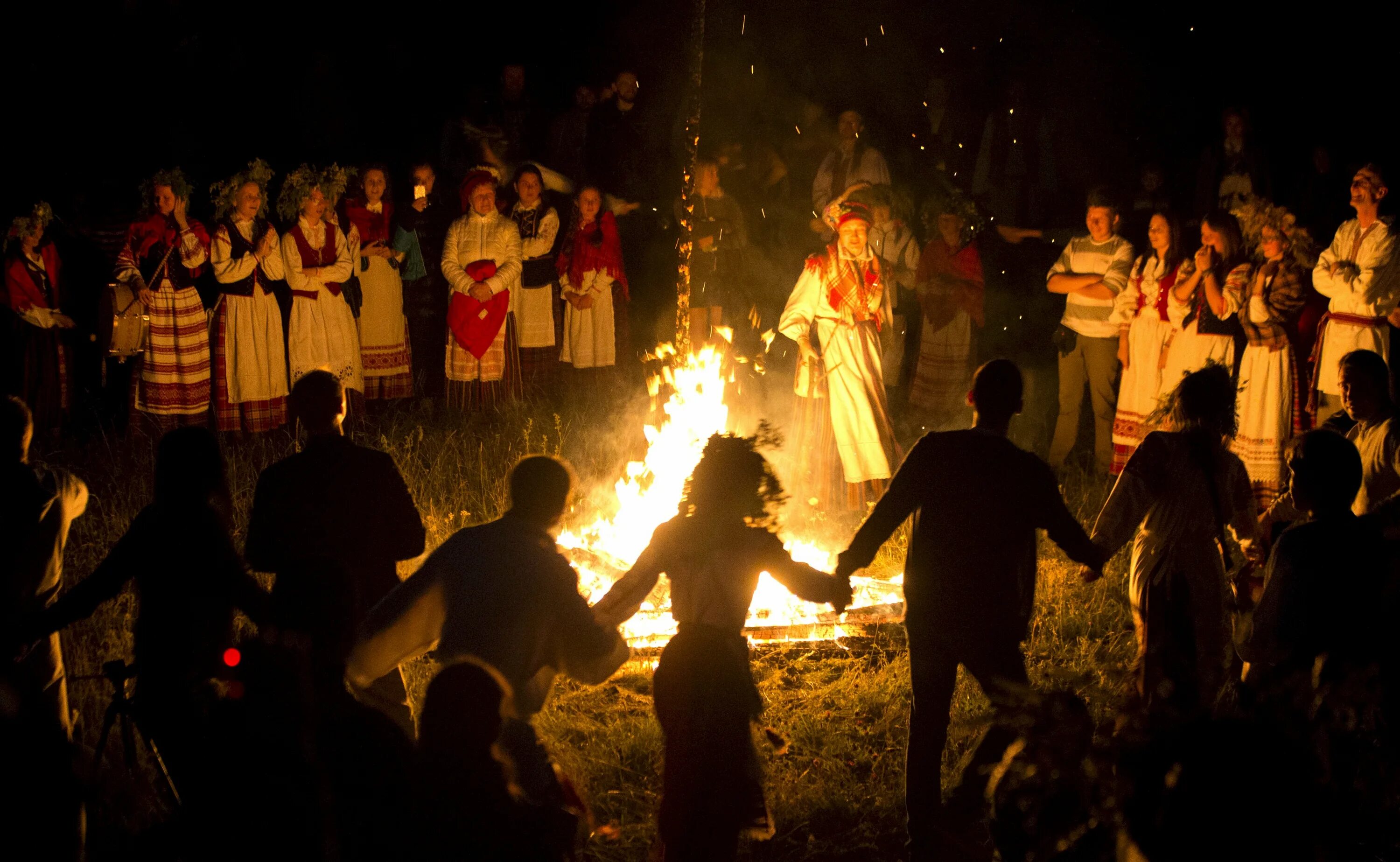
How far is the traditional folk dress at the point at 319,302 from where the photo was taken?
9.97m

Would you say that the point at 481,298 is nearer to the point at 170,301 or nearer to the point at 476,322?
the point at 476,322

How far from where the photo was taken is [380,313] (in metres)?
10.9

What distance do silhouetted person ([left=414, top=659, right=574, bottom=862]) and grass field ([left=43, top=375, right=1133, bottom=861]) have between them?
101cm

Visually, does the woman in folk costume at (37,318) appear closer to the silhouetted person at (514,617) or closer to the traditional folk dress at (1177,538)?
the silhouetted person at (514,617)

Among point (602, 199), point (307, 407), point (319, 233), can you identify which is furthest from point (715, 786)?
point (602, 199)

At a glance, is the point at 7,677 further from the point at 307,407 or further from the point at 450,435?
the point at 450,435

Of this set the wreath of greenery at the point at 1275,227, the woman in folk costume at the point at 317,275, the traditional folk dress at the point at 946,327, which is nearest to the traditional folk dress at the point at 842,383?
the traditional folk dress at the point at 946,327

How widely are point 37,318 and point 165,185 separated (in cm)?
147

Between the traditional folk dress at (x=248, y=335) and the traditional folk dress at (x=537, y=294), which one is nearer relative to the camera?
the traditional folk dress at (x=248, y=335)

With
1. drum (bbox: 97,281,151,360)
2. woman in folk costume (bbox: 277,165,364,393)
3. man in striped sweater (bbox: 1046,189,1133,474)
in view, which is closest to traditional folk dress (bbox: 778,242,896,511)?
man in striped sweater (bbox: 1046,189,1133,474)

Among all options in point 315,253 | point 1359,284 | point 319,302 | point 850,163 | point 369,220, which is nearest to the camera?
point 1359,284

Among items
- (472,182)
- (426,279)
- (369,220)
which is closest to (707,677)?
(472,182)

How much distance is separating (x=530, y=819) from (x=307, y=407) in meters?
2.17

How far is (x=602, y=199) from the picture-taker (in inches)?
459
